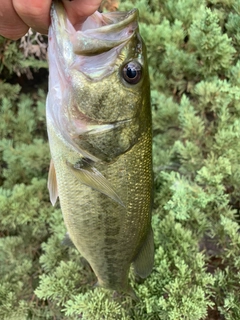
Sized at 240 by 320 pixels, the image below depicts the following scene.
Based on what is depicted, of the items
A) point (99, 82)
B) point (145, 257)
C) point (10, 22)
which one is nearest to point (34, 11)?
point (10, 22)

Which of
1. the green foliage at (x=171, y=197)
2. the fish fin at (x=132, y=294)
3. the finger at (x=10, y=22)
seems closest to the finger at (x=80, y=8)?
the finger at (x=10, y=22)

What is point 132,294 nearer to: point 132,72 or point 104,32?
point 132,72

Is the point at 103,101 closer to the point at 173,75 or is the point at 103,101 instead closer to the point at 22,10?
the point at 22,10

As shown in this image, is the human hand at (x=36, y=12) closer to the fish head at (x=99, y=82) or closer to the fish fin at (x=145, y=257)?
the fish head at (x=99, y=82)

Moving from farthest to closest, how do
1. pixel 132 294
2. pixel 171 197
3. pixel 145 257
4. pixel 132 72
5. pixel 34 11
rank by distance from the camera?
pixel 171 197
pixel 132 294
pixel 145 257
pixel 132 72
pixel 34 11

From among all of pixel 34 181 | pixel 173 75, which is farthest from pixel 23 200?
pixel 173 75

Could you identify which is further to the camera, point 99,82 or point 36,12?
point 99,82

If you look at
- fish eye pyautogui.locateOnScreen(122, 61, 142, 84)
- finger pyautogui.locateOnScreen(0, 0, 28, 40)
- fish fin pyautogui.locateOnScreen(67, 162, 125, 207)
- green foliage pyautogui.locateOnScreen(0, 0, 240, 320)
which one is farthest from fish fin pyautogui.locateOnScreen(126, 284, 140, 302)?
finger pyautogui.locateOnScreen(0, 0, 28, 40)
